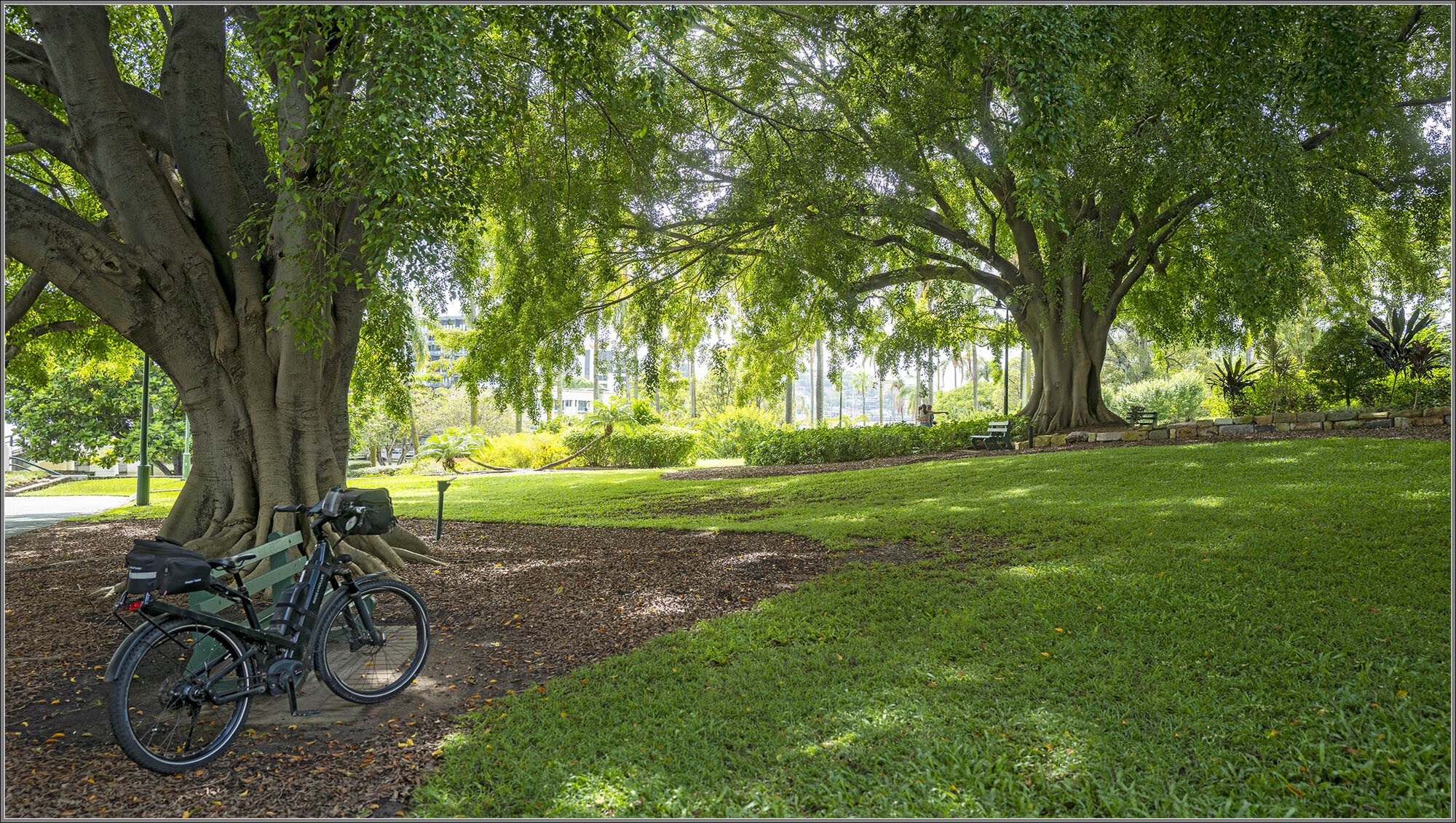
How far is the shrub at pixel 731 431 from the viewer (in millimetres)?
24969

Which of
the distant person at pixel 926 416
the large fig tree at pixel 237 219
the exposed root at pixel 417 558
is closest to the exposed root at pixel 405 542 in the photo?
the exposed root at pixel 417 558

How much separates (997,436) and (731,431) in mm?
10808

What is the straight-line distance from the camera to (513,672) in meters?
4.59

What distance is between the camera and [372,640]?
4.22m

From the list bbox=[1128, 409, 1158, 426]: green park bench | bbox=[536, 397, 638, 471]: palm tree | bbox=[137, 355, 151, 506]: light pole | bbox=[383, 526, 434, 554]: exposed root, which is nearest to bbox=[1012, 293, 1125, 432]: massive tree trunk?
bbox=[1128, 409, 1158, 426]: green park bench

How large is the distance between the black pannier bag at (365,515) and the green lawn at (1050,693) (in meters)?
1.27

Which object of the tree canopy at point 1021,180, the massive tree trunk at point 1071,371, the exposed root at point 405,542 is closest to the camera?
the tree canopy at point 1021,180

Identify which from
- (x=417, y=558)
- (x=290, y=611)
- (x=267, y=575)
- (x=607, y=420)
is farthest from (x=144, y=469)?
(x=290, y=611)

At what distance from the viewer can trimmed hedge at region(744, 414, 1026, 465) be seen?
18.1 m

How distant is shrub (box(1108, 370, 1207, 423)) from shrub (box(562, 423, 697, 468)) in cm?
1623

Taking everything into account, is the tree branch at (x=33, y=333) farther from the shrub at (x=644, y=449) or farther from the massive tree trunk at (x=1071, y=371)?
the massive tree trunk at (x=1071, y=371)

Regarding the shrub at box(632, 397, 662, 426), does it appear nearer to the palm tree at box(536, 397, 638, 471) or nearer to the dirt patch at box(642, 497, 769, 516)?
the palm tree at box(536, 397, 638, 471)

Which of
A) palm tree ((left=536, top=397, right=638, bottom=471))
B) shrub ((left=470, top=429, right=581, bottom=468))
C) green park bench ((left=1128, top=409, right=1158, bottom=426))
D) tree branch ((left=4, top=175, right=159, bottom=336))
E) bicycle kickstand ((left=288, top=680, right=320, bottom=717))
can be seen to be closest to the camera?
bicycle kickstand ((left=288, top=680, right=320, bottom=717))

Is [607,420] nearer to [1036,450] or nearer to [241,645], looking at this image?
[1036,450]
